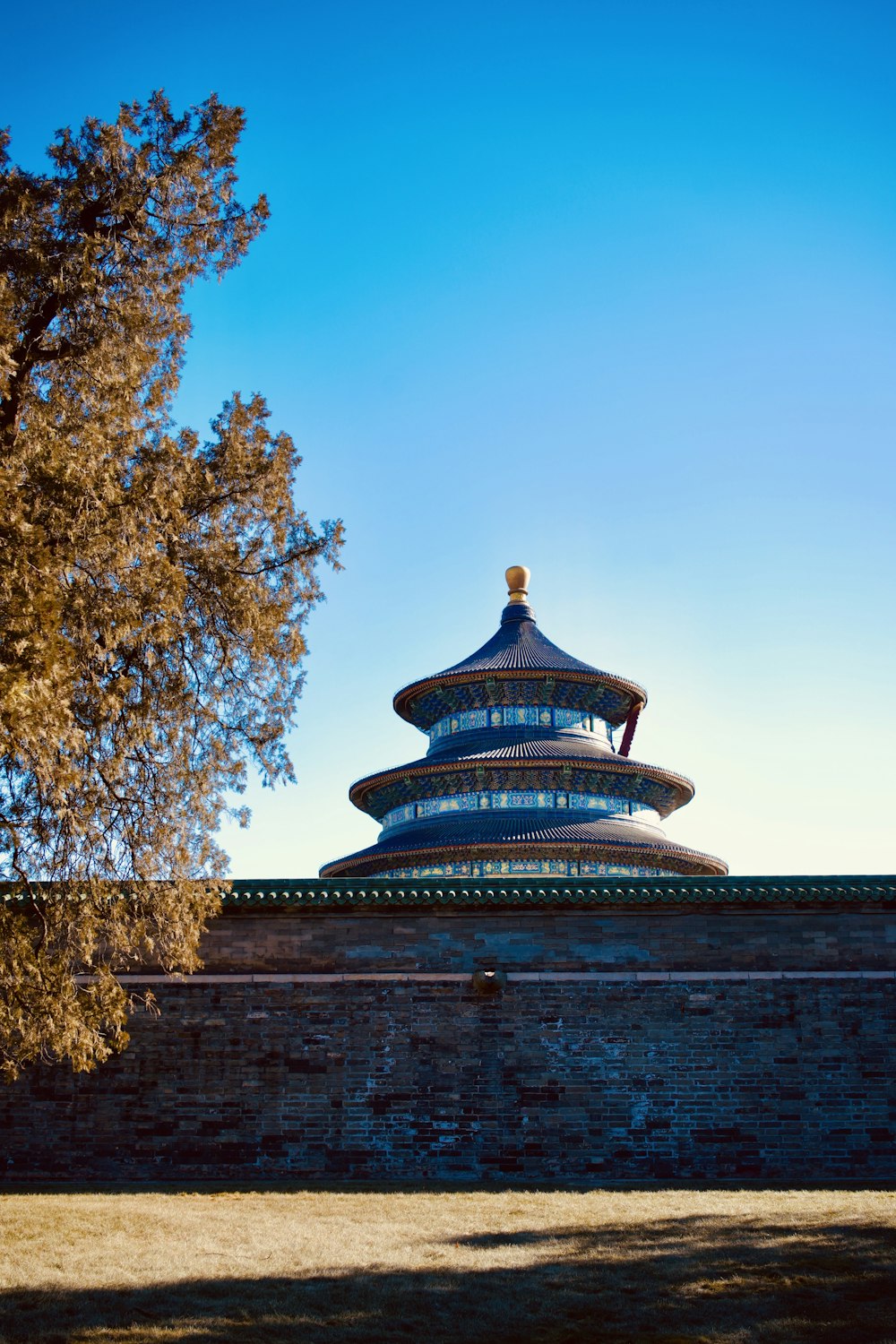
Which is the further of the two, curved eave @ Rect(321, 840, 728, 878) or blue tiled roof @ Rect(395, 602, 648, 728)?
blue tiled roof @ Rect(395, 602, 648, 728)

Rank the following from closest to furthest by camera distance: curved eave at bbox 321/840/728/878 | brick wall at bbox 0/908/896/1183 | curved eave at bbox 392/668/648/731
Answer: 1. brick wall at bbox 0/908/896/1183
2. curved eave at bbox 321/840/728/878
3. curved eave at bbox 392/668/648/731

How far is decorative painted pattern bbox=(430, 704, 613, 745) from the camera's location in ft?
81.3

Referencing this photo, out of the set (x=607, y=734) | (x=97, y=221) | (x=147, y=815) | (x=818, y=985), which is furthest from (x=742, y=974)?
(x=607, y=734)

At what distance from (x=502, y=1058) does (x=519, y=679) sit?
490 inches

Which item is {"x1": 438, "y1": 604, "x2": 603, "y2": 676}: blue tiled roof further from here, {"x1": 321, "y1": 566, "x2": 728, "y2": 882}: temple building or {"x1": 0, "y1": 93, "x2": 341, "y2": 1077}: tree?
{"x1": 0, "y1": 93, "x2": 341, "y2": 1077}: tree

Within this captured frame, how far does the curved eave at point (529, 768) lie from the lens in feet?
72.8

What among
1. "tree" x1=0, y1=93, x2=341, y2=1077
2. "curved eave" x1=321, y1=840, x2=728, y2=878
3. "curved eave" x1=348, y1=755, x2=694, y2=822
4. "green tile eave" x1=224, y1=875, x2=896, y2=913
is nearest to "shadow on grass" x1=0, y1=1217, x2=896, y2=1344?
"tree" x1=0, y1=93, x2=341, y2=1077

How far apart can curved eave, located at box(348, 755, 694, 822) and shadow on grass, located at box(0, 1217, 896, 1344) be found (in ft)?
46.2

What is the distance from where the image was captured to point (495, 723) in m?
24.9

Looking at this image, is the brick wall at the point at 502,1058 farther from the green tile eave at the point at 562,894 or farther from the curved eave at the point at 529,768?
the curved eave at the point at 529,768

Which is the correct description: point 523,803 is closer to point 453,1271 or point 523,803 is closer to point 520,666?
point 520,666

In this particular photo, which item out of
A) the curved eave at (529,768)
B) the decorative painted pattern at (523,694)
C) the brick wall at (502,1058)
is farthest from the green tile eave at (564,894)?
the decorative painted pattern at (523,694)

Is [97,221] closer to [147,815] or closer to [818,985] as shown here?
[147,815]

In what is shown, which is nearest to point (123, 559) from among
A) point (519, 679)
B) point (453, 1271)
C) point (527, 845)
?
point (453, 1271)
